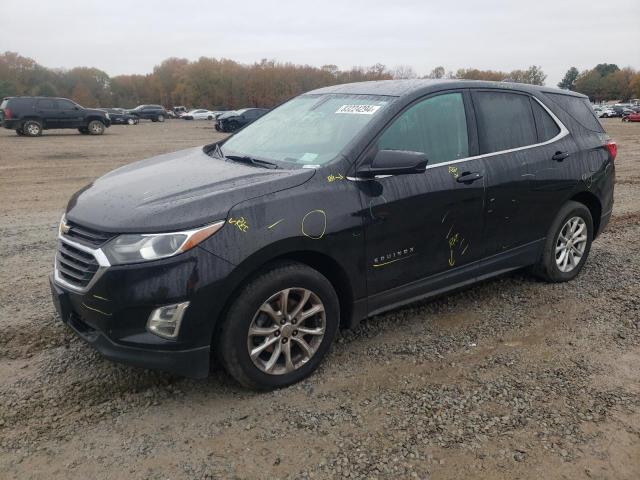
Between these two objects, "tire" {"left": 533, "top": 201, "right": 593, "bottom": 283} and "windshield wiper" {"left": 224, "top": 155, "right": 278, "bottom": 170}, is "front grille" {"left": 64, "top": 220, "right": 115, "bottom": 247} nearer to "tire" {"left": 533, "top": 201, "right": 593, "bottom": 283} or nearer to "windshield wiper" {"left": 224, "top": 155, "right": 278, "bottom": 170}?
"windshield wiper" {"left": 224, "top": 155, "right": 278, "bottom": 170}

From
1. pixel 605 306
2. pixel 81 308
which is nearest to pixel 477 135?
pixel 605 306

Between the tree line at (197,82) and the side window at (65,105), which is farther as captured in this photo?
the tree line at (197,82)

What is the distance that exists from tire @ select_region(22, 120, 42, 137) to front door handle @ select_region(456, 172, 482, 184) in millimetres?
24477

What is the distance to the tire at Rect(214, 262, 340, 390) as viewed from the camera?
9.62ft

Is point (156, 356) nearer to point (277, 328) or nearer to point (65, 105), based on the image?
point (277, 328)

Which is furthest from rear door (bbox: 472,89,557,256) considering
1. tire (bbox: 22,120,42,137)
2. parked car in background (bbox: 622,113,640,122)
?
parked car in background (bbox: 622,113,640,122)

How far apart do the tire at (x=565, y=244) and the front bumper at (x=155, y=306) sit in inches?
124

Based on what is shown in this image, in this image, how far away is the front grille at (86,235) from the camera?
2832 mm

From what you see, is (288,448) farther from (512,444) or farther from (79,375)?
(79,375)

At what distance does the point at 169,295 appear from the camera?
8.91 feet

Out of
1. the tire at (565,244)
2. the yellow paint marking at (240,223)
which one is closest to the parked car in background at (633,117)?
the tire at (565,244)

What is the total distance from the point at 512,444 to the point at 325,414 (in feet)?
3.27

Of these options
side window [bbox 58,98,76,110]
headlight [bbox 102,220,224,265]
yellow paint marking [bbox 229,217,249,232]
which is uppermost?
side window [bbox 58,98,76,110]

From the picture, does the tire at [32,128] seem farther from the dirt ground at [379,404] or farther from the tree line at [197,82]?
the tree line at [197,82]
